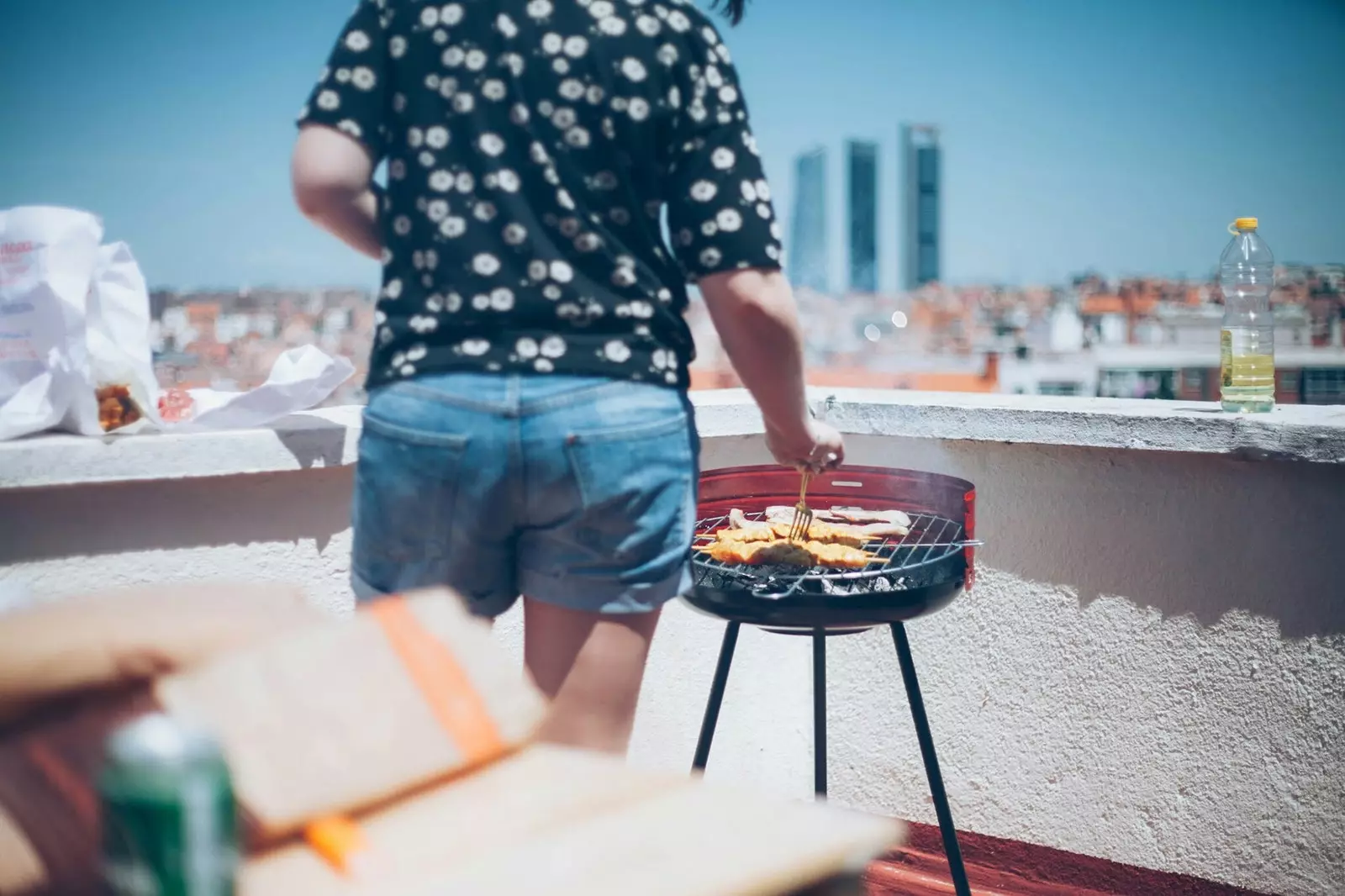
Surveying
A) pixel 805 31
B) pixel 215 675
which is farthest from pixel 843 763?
pixel 805 31

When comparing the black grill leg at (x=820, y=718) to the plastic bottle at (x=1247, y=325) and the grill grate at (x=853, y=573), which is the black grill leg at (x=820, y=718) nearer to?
the grill grate at (x=853, y=573)

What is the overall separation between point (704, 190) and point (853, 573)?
822 mm

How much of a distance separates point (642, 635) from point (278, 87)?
90569 mm

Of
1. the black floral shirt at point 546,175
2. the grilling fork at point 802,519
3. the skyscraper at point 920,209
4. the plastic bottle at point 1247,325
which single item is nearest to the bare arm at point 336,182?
the black floral shirt at point 546,175

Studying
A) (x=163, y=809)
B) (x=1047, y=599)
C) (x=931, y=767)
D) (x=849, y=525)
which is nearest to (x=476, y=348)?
(x=163, y=809)

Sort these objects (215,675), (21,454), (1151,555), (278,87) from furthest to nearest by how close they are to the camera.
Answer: (278,87) → (1151,555) → (21,454) → (215,675)

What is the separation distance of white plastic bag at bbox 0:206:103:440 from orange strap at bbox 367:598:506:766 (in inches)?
59.5

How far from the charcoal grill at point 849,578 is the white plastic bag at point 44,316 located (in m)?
1.29

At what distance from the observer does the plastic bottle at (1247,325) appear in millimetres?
2562

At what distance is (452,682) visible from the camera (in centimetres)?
85

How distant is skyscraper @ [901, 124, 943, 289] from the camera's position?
A: 304ft

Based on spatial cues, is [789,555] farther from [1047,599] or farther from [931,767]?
[1047,599]

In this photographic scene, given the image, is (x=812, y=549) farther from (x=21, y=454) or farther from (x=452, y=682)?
(x=21, y=454)

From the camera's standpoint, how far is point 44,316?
2004mm
